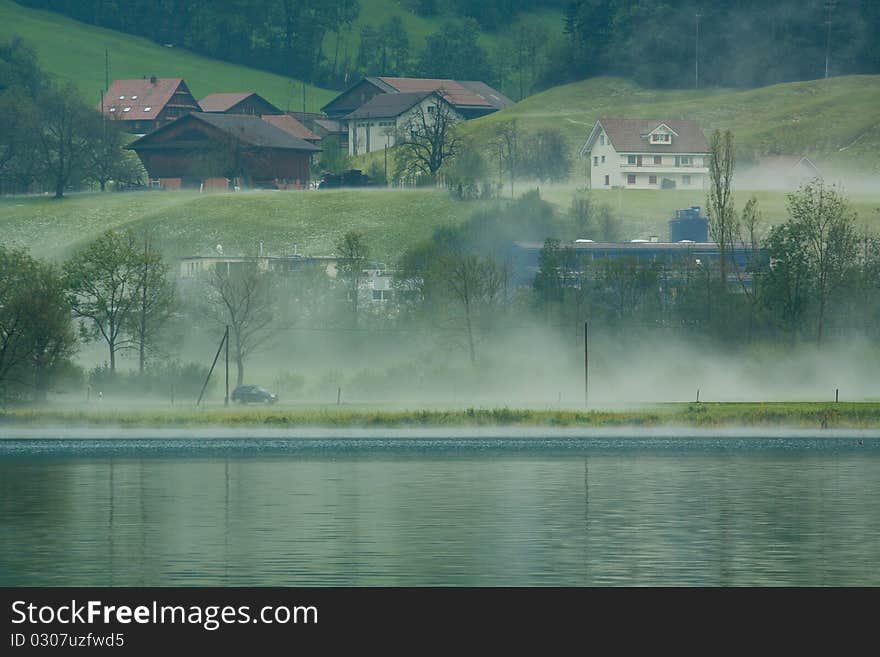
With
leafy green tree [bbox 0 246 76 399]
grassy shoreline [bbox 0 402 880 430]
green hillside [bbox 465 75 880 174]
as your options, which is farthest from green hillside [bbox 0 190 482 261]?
grassy shoreline [bbox 0 402 880 430]

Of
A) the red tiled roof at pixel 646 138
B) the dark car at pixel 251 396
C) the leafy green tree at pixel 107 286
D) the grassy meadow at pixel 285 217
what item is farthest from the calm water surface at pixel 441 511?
the red tiled roof at pixel 646 138

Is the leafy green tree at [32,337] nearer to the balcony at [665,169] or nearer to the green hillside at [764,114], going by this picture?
the balcony at [665,169]

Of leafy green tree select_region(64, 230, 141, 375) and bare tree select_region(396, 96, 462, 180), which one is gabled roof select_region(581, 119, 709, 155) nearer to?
bare tree select_region(396, 96, 462, 180)

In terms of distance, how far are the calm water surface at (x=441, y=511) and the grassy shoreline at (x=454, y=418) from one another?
7.29ft

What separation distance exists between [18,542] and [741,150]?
134196 millimetres

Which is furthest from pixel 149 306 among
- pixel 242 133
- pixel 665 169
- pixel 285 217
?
pixel 665 169

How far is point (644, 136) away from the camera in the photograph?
516 feet

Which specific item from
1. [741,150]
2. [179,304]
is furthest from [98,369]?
[741,150]

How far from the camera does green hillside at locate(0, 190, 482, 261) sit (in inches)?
5133

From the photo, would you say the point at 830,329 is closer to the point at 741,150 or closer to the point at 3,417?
the point at 3,417

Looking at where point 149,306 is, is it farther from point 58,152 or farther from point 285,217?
point 58,152

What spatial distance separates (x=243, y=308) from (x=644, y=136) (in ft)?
224

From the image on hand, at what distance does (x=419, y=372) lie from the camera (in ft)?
303
